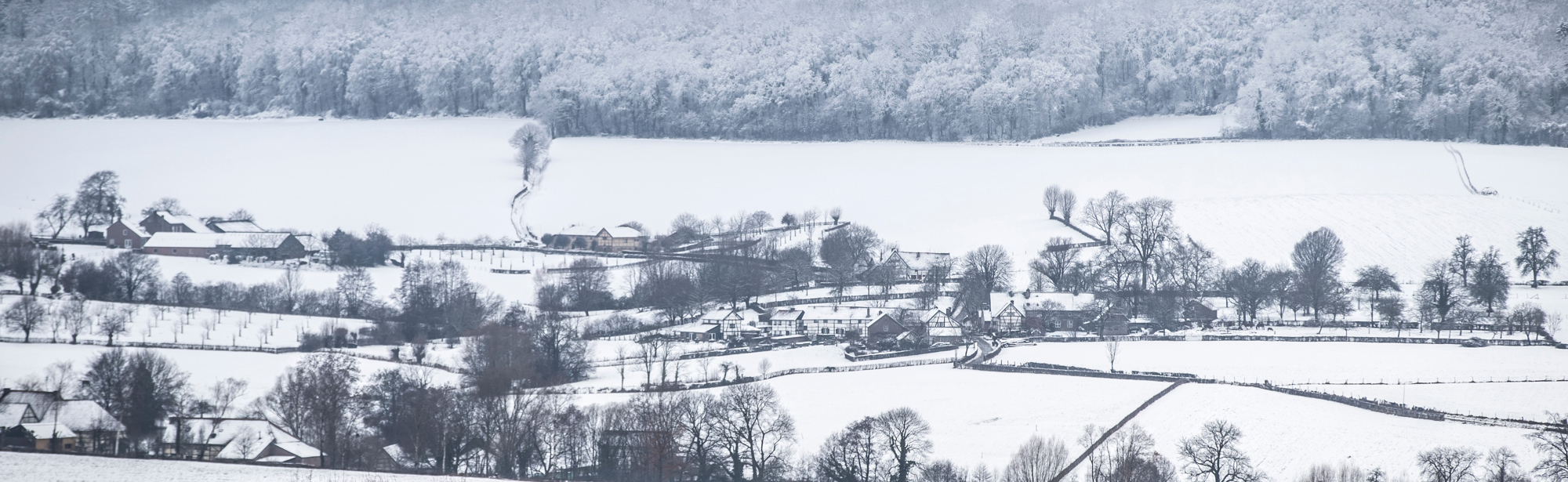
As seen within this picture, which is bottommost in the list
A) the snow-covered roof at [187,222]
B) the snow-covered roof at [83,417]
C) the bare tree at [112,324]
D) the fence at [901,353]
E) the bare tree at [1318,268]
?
the snow-covered roof at [83,417]

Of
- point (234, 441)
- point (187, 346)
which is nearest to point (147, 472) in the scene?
point (234, 441)

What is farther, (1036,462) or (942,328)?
(942,328)

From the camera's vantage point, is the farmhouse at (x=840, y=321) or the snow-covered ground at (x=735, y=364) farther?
the farmhouse at (x=840, y=321)

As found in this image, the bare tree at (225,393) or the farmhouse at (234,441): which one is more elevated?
the bare tree at (225,393)

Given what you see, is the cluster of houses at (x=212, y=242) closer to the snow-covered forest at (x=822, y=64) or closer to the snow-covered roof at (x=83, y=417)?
the snow-covered roof at (x=83, y=417)

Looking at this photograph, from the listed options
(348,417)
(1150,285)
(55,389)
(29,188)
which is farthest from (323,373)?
(29,188)

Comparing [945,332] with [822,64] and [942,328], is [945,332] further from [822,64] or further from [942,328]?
[822,64]

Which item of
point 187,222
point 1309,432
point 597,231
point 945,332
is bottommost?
point 1309,432

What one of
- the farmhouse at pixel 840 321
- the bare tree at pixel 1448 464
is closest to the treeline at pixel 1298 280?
the farmhouse at pixel 840 321
